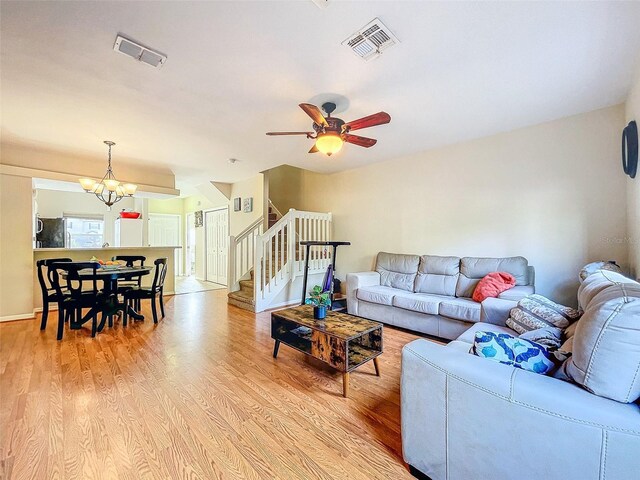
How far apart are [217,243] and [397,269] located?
505cm

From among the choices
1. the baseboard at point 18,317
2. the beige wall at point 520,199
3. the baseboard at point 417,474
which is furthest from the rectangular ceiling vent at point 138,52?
the baseboard at point 18,317

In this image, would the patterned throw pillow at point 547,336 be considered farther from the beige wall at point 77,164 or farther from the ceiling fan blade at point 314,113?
the beige wall at point 77,164

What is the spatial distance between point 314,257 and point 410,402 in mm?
3871

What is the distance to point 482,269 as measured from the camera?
11.0 feet

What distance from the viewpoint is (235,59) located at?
2014 millimetres

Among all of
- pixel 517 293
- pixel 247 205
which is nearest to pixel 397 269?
pixel 517 293

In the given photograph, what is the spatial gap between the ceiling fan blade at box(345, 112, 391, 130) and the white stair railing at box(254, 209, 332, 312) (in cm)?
250

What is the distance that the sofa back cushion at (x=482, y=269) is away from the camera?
3100mm

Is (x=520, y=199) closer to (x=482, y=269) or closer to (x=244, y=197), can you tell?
(x=482, y=269)

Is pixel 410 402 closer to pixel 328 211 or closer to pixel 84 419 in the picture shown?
pixel 84 419

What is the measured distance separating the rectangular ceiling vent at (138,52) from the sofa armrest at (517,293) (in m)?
→ 3.52

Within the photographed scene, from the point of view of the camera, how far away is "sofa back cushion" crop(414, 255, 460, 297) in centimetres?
355

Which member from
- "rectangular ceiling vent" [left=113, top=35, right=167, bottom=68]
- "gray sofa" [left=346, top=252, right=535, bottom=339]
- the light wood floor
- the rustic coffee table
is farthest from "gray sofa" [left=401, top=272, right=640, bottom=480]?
"rectangular ceiling vent" [left=113, top=35, right=167, bottom=68]

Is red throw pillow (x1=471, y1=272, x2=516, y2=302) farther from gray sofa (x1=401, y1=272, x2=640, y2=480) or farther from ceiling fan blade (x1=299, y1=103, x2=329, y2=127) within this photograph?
ceiling fan blade (x1=299, y1=103, x2=329, y2=127)
